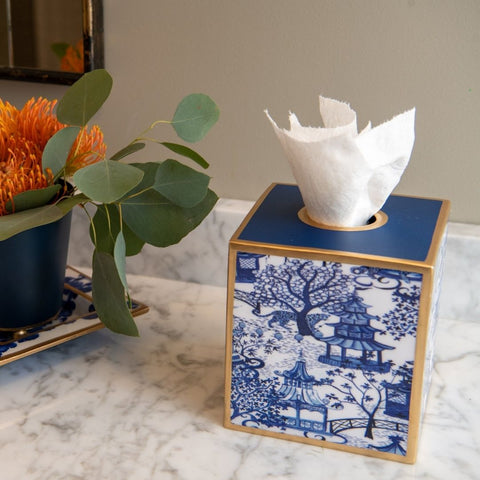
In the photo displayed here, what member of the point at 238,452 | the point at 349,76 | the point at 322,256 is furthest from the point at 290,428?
the point at 349,76

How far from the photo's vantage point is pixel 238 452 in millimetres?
591

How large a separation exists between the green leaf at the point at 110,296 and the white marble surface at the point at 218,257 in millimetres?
296

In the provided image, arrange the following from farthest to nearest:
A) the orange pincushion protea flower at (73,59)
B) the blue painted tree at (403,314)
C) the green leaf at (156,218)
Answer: the orange pincushion protea flower at (73,59) < the green leaf at (156,218) < the blue painted tree at (403,314)

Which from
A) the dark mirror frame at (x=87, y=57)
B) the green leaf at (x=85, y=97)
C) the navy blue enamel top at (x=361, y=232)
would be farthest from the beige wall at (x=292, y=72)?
the green leaf at (x=85, y=97)

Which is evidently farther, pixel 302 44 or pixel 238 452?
pixel 302 44

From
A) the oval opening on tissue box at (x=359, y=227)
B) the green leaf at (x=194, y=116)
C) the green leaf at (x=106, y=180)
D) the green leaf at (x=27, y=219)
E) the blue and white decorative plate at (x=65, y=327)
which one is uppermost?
the green leaf at (x=194, y=116)

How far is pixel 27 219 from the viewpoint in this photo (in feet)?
1.94

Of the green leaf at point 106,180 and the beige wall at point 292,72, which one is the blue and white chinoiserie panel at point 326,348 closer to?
the green leaf at point 106,180

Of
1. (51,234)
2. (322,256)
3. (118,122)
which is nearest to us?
(322,256)

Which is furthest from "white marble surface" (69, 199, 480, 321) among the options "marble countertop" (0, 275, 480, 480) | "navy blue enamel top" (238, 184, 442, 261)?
"navy blue enamel top" (238, 184, 442, 261)

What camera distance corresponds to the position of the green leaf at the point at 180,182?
62cm

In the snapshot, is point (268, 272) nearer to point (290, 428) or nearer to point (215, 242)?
point (290, 428)

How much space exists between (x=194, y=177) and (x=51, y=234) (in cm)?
16

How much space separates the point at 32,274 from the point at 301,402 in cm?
29
